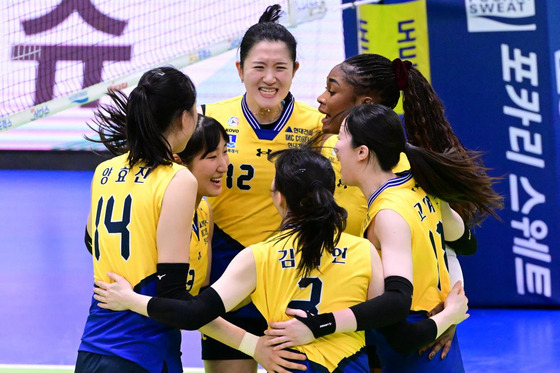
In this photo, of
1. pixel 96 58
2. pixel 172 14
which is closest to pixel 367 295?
pixel 172 14

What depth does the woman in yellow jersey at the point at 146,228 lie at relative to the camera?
268 centimetres

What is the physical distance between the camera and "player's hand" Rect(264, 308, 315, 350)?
2611 millimetres

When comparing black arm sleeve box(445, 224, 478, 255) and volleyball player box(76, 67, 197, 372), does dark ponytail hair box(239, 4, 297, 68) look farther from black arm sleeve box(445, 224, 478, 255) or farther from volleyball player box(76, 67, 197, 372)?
black arm sleeve box(445, 224, 478, 255)

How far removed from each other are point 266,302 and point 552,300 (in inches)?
155

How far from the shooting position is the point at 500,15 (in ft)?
19.0

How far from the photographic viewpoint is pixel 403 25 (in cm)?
592

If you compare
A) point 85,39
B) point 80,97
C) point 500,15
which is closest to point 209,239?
point 500,15

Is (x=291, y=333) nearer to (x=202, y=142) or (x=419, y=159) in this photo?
(x=419, y=159)

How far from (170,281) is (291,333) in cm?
41

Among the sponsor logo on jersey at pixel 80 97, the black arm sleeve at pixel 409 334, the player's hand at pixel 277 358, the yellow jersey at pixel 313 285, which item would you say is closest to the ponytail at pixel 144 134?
the yellow jersey at pixel 313 285

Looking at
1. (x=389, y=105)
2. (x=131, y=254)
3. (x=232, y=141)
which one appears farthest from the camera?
(x=232, y=141)

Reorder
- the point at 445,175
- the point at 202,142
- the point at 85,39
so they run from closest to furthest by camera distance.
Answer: the point at 445,175 → the point at 202,142 → the point at 85,39

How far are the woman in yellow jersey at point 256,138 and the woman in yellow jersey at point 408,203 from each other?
2.23 ft

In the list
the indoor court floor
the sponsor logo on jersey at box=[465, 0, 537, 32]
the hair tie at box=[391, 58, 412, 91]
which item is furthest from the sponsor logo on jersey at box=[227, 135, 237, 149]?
the sponsor logo on jersey at box=[465, 0, 537, 32]
